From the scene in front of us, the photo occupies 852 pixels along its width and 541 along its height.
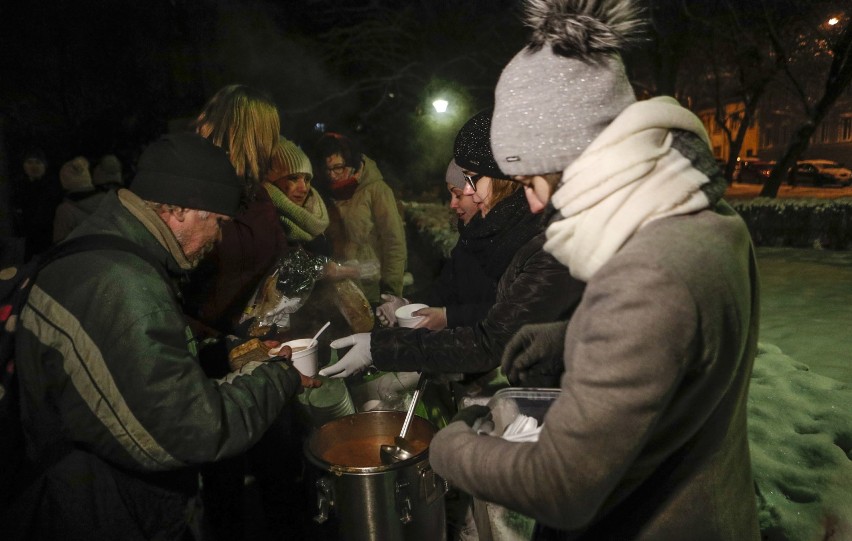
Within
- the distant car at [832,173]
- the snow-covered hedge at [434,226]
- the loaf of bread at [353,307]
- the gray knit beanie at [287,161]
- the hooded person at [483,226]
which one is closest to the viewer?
the hooded person at [483,226]

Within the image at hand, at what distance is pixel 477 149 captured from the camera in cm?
295

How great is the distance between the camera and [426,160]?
23.9m

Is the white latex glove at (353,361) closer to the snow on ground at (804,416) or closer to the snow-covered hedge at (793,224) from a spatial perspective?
the snow on ground at (804,416)

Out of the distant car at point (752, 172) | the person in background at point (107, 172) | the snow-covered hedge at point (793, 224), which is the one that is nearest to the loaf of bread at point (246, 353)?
the person in background at point (107, 172)

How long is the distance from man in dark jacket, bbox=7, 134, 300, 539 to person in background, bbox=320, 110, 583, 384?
0.83 meters

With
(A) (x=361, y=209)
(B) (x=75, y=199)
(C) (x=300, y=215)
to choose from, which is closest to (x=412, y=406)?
(C) (x=300, y=215)

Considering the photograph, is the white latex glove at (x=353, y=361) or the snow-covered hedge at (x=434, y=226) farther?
the snow-covered hedge at (x=434, y=226)

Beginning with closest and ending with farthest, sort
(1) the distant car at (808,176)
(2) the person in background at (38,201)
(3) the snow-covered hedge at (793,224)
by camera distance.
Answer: (2) the person in background at (38,201) < (3) the snow-covered hedge at (793,224) < (1) the distant car at (808,176)

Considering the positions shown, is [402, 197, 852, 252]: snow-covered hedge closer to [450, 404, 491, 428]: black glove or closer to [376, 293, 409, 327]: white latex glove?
[376, 293, 409, 327]: white latex glove

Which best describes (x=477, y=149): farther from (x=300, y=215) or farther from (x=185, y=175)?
(x=300, y=215)

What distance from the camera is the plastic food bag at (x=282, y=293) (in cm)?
328

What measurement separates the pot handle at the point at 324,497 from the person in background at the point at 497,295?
1.91 ft

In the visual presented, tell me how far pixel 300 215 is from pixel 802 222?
40.4ft

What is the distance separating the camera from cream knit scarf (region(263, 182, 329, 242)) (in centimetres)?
421
